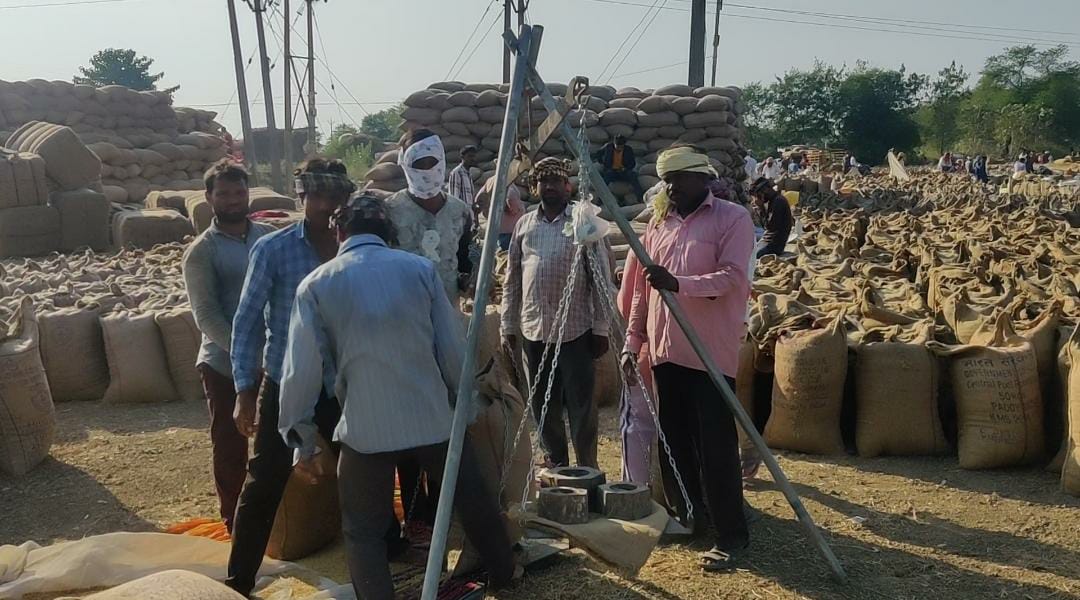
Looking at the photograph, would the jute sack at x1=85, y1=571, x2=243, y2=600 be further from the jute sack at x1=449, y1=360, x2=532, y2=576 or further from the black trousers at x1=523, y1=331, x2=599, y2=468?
the black trousers at x1=523, y1=331, x2=599, y2=468

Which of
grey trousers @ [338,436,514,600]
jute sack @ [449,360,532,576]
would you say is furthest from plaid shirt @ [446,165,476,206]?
grey trousers @ [338,436,514,600]

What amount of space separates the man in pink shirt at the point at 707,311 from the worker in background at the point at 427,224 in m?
0.78

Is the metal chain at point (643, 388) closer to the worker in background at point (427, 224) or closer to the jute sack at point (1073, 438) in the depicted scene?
the worker in background at point (427, 224)

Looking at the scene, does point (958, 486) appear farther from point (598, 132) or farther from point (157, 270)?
point (598, 132)

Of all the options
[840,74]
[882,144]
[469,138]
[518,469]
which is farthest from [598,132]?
A: [840,74]

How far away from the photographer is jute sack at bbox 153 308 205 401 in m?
5.77

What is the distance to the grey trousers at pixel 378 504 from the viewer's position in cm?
279

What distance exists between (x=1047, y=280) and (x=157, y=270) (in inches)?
269

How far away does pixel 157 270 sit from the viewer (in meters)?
8.16

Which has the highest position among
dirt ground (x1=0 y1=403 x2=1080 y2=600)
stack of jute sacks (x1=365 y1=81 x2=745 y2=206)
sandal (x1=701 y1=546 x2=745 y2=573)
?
stack of jute sacks (x1=365 y1=81 x2=745 y2=206)

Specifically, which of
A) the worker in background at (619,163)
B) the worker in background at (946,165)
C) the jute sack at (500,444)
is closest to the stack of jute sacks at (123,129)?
the worker in background at (619,163)

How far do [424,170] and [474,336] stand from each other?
1012 mm

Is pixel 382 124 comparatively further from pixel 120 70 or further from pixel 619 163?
pixel 619 163

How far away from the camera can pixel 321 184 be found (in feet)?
10.5
